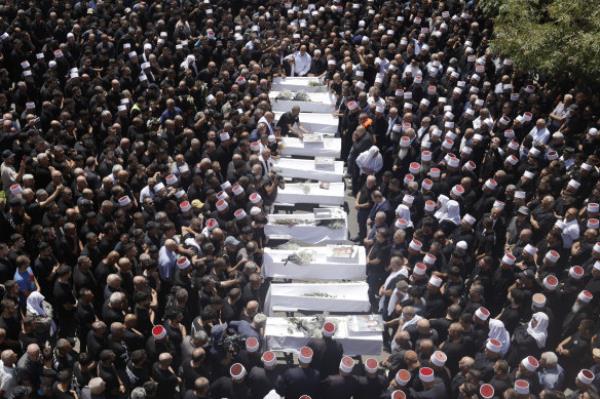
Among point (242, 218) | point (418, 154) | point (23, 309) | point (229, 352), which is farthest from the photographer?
point (418, 154)

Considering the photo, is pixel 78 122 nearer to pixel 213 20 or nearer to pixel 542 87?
pixel 213 20

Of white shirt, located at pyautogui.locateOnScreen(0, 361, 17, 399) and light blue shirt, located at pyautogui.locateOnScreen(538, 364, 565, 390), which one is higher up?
white shirt, located at pyautogui.locateOnScreen(0, 361, 17, 399)

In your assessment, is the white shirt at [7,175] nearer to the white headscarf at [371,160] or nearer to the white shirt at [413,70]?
the white headscarf at [371,160]

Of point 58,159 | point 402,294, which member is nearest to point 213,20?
point 58,159

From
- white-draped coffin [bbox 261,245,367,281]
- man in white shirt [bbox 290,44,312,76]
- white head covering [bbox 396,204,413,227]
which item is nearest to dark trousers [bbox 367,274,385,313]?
white-draped coffin [bbox 261,245,367,281]

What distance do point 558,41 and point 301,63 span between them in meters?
6.77

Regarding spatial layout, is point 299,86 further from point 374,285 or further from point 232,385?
point 232,385

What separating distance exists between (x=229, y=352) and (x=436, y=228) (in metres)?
4.57

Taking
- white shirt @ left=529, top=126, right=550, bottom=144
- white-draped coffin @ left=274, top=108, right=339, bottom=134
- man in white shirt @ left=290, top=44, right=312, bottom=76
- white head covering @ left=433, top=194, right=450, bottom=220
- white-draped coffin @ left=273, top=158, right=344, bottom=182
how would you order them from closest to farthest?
white head covering @ left=433, top=194, right=450, bottom=220, white-draped coffin @ left=273, top=158, right=344, bottom=182, white shirt @ left=529, top=126, right=550, bottom=144, white-draped coffin @ left=274, top=108, right=339, bottom=134, man in white shirt @ left=290, top=44, right=312, bottom=76

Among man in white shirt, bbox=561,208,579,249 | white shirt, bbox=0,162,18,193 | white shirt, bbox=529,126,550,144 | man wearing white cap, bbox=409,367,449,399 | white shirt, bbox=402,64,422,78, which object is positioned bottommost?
man wearing white cap, bbox=409,367,449,399

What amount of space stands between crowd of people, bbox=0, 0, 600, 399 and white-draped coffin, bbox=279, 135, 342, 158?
13.1 inches

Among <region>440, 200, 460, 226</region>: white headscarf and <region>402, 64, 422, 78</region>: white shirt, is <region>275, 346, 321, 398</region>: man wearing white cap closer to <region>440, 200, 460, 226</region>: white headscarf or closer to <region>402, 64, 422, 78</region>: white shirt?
<region>440, 200, 460, 226</region>: white headscarf

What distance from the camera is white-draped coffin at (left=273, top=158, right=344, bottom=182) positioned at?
11.8 m

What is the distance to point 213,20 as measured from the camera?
16.7m
